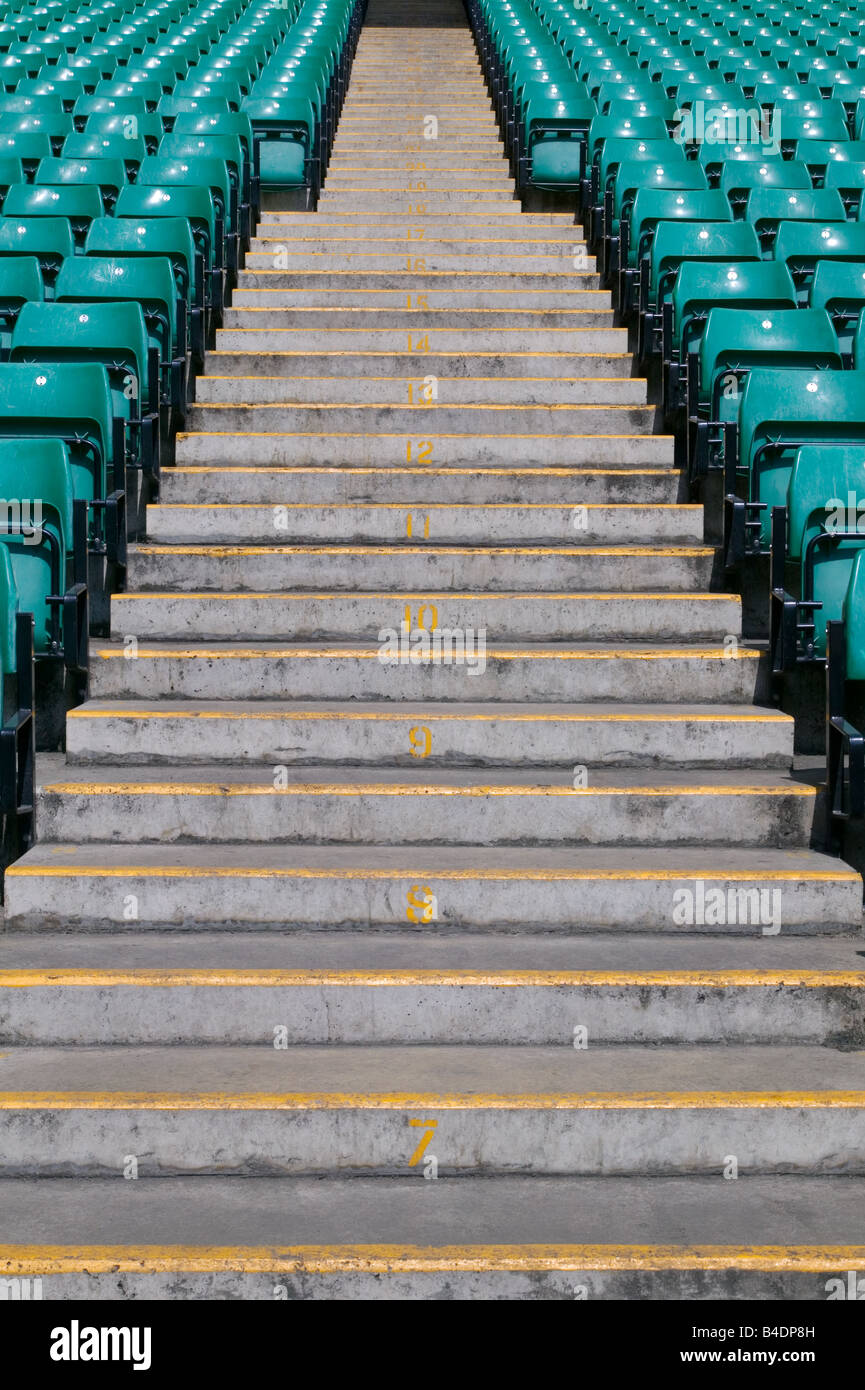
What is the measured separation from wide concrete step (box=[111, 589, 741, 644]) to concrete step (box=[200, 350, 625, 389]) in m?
1.71

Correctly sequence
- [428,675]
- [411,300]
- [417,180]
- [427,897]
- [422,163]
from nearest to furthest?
[427,897], [428,675], [411,300], [417,180], [422,163]

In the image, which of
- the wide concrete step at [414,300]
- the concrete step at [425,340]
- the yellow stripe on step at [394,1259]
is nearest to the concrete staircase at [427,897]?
the yellow stripe on step at [394,1259]

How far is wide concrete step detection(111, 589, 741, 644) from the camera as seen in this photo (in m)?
4.61

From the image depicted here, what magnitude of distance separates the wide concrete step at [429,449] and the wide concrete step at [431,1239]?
318cm

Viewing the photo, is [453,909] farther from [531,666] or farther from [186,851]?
[531,666]

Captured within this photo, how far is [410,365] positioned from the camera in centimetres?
611

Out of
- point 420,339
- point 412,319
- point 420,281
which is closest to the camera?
point 420,339

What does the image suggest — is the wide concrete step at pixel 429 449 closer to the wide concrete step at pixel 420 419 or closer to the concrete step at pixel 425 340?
the wide concrete step at pixel 420 419

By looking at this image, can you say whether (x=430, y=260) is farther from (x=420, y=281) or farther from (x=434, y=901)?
(x=434, y=901)

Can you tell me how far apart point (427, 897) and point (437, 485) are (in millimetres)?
2133

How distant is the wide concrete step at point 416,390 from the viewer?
235 inches

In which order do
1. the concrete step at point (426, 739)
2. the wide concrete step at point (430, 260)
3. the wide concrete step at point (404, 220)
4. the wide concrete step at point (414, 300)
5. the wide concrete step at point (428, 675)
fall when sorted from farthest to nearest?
the wide concrete step at point (404, 220)
the wide concrete step at point (430, 260)
the wide concrete step at point (414, 300)
the wide concrete step at point (428, 675)
the concrete step at point (426, 739)

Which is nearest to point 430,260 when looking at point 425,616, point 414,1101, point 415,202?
point 415,202

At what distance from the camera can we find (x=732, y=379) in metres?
5.34
